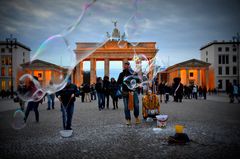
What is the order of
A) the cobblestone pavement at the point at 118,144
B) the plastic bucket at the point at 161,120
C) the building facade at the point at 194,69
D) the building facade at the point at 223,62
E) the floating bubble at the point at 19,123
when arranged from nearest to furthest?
the cobblestone pavement at the point at 118,144, the plastic bucket at the point at 161,120, the floating bubble at the point at 19,123, the building facade at the point at 194,69, the building facade at the point at 223,62

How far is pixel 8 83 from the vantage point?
72.5 meters

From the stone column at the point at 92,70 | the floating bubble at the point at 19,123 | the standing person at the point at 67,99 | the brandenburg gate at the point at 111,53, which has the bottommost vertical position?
the floating bubble at the point at 19,123

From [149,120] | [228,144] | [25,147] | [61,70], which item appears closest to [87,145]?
[25,147]

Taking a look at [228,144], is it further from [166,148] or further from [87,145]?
[87,145]

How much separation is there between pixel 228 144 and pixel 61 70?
4860 millimetres

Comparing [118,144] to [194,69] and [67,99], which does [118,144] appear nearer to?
[67,99]

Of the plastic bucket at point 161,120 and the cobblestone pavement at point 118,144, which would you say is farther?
the plastic bucket at point 161,120

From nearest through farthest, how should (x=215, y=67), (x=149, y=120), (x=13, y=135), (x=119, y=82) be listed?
(x=13, y=135) → (x=119, y=82) → (x=149, y=120) → (x=215, y=67)

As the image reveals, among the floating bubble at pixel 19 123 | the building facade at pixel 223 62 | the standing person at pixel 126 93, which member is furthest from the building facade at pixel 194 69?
the floating bubble at pixel 19 123

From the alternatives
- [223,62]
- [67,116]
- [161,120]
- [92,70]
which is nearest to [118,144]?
[67,116]

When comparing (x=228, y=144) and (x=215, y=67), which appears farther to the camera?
(x=215, y=67)

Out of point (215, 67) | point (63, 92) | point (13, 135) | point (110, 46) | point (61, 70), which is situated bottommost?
point (13, 135)

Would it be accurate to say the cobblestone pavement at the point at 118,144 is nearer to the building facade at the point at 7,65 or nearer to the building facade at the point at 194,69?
the building facade at the point at 194,69

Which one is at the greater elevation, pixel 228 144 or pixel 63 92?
pixel 63 92
